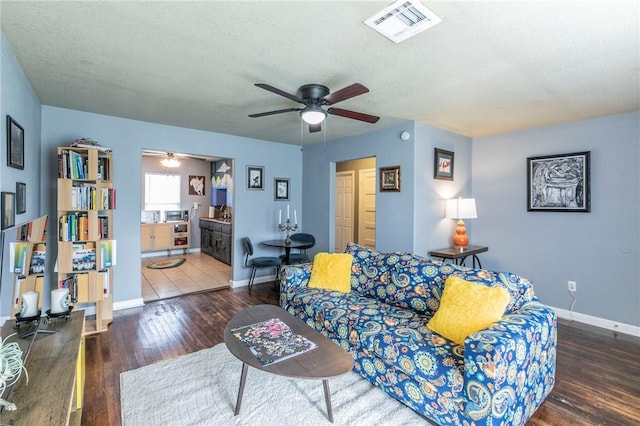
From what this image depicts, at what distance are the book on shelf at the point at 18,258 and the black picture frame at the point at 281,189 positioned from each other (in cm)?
357

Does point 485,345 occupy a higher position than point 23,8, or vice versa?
point 23,8

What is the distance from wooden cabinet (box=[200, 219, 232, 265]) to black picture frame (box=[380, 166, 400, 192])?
338 centimetres

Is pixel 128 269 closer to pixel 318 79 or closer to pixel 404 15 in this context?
pixel 318 79

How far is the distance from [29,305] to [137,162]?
2402mm

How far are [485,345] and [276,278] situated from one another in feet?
12.8

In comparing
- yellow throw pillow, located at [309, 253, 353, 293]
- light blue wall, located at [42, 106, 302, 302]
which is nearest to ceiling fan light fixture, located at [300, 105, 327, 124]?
yellow throw pillow, located at [309, 253, 353, 293]

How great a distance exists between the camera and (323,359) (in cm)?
179

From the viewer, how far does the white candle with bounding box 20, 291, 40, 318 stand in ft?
6.14

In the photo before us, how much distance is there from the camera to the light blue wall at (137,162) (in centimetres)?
338

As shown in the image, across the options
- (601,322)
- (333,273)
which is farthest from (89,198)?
(601,322)

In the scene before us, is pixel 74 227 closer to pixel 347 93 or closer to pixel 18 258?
pixel 18 258

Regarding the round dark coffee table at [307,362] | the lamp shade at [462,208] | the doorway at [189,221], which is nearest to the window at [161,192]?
the doorway at [189,221]

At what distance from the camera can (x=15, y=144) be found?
6.82 feet

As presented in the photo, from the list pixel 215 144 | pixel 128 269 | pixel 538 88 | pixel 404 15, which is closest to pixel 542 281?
pixel 538 88
